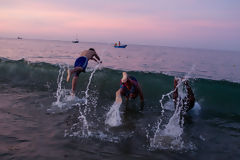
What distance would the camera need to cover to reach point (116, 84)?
11.0 m

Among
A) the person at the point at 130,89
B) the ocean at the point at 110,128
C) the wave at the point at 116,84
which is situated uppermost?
the person at the point at 130,89

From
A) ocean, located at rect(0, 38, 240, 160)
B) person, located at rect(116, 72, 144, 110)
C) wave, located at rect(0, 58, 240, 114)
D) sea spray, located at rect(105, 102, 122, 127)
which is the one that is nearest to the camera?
ocean, located at rect(0, 38, 240, 160)

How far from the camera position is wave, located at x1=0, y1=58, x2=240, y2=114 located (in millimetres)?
8657

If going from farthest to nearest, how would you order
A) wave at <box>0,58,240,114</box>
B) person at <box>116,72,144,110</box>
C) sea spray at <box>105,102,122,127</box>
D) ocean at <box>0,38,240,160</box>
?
wave at <box>0,58,240,114</box>, person at <box>116,72,144,110</box>, sea spray at <box>105,102,122,127</box>, ocean at <box>0,38,240,160</box>

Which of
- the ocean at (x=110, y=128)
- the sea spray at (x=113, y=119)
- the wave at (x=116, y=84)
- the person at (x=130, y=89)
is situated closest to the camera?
the ocean at (x=110, y=128)

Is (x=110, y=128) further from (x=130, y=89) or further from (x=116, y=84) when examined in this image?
(x=116, y=84)

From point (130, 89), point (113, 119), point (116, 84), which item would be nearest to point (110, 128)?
point (113, 119)

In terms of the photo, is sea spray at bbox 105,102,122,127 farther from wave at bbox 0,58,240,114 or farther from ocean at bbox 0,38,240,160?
wave at bbox 0,58,240,114

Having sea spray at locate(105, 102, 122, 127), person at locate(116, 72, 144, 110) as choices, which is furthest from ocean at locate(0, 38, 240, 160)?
A: person at locate(116, 72, 144, 110)

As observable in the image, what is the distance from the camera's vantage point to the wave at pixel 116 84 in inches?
341

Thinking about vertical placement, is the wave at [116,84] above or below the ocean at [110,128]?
above

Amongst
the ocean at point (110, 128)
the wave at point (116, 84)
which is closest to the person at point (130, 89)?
the ocean at point (110, 128)

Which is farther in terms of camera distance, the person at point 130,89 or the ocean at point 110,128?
the person at point 130,89

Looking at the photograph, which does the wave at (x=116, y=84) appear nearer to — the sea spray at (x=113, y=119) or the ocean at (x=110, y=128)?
the ocean at (x=110, y=128)
